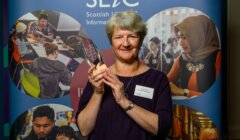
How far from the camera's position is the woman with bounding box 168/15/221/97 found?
6.03 feet

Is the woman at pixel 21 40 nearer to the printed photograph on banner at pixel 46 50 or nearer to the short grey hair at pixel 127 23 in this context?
the printed photograph on banner at pixel 46 50

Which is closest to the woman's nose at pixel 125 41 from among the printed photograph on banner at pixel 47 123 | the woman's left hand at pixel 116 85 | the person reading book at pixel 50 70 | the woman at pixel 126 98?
the woman at pixel 126 98

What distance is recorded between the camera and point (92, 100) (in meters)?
1.46

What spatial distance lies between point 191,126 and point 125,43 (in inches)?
30.3

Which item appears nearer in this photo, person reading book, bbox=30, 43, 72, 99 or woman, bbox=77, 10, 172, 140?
woman, bbox=77, 10, 172, 140

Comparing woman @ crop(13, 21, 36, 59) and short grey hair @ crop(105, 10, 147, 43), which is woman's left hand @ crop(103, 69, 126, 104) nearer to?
short grey hair @ crop(105, 10, 147, 43)

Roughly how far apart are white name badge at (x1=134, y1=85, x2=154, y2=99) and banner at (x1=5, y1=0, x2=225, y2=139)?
1.51 ft

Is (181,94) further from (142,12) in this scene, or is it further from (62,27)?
(62,27)

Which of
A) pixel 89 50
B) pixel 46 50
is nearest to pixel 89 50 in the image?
pixel 89 50

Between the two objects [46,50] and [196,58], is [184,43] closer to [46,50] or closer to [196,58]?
[196,58]

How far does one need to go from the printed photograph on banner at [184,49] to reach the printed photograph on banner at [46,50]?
0.40 meters

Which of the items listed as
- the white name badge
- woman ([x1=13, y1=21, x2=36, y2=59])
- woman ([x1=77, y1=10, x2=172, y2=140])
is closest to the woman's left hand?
woman ([x1=77, y1=10, x2=172, y2=140])

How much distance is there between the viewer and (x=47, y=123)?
197 cm

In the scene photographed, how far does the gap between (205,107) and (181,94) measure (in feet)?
0.52
